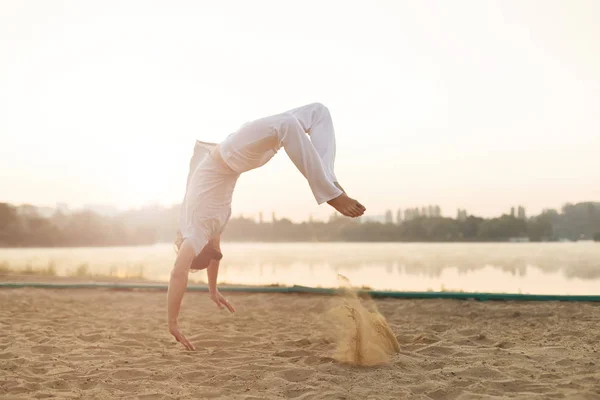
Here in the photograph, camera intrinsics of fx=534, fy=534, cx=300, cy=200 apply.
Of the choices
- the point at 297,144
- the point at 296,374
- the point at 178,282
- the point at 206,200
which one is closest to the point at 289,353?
the point at 296,374

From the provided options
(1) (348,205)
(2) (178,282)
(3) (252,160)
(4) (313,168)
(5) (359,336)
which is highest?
(3) (252,160)

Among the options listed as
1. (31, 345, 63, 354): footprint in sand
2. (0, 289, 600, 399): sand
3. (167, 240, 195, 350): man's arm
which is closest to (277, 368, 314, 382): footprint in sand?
(0, 289, 600, 399): sand

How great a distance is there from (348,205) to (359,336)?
922 millimetres

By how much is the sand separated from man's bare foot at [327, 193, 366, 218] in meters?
0.94

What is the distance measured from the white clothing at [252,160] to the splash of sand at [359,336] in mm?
911

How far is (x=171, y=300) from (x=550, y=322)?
3.31 metres

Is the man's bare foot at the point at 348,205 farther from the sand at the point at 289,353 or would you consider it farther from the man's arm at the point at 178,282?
the man's arm at the point at 178,282

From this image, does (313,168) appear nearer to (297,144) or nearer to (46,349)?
(297,144)

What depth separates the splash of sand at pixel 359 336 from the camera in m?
3.33

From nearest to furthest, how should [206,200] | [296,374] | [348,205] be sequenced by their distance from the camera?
[348,205] → [296,374] → [206,200]

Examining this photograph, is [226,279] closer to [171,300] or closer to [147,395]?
[171,300]

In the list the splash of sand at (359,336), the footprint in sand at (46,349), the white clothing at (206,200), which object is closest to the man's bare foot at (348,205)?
the splash of sand at (359,336)

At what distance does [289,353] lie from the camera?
3672mm

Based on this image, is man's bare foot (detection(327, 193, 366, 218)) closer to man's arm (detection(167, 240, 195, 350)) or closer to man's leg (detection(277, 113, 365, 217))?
man's leg (detection(277, 113, 365, 217))
